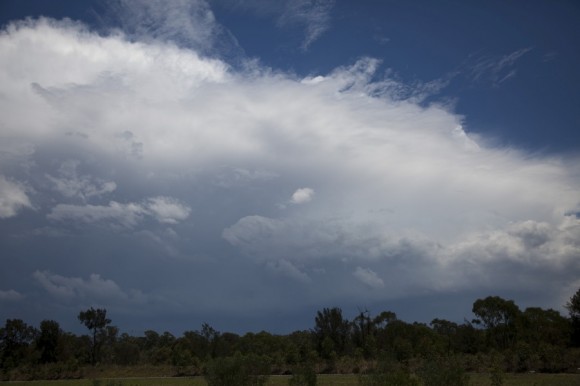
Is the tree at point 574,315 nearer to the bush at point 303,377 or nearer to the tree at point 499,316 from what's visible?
the tree at point 499,316

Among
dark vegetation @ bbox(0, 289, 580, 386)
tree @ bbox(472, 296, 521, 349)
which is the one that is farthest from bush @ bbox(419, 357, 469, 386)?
tree @ bbox(472, 296, 521, 349)

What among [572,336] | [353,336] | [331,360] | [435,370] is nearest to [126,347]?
[353,336]

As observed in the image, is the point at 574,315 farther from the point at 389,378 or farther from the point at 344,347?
the point at 389,378

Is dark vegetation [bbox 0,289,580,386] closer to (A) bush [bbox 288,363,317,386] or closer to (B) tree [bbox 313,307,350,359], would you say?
(B) tree [bbox 313,307,350,359]

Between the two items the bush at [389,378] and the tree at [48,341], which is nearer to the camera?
the bush at [389,378]

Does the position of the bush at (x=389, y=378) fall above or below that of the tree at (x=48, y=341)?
below

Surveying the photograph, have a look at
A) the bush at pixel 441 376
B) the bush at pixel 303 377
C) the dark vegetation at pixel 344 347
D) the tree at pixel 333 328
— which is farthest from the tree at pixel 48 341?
the bush at pixel 441 376

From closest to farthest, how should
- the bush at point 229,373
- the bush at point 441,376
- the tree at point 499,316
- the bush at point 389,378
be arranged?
the bush at point 389,378
the bush at point 441,376
the bush at point 229,373
the tree at point 499,316

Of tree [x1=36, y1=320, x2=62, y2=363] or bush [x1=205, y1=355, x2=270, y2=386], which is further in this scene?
tree [x1=36, y1=320, x2=62, y2=363]

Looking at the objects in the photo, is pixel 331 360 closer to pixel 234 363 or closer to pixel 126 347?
pixel 234 363

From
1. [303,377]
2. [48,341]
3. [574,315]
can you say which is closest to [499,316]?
[574,315]

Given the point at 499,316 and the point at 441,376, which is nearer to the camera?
the point at 441,376

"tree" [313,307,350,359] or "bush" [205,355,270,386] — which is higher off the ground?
"tree" [313,307,350,359]

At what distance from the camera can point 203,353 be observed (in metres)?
75.4
